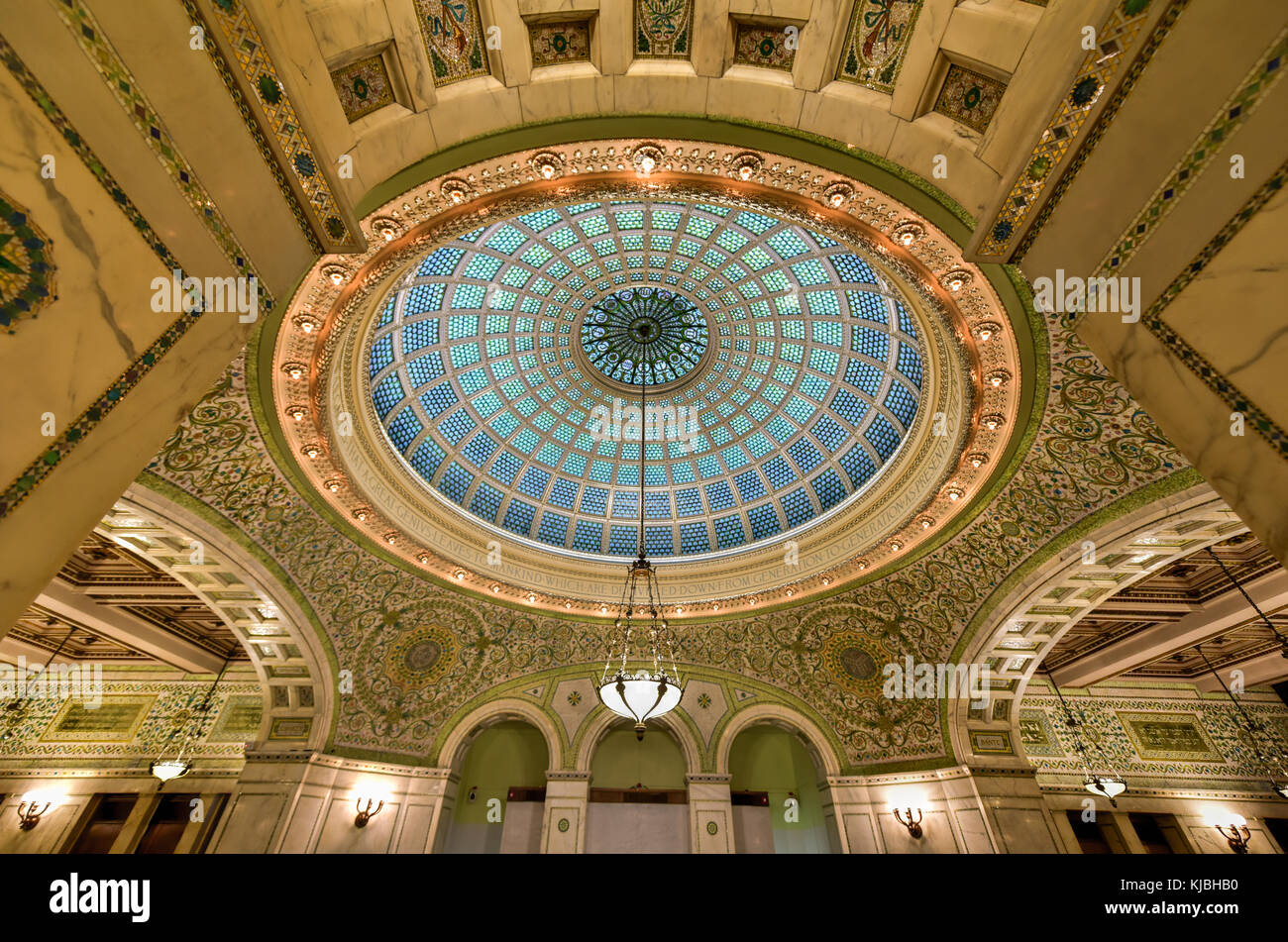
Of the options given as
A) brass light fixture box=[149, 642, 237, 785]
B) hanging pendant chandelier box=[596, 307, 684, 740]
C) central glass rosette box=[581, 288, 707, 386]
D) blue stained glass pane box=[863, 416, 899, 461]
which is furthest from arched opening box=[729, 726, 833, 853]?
brass light fixture box=[149, 642, 237, 785]

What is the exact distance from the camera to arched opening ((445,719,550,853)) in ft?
36.8

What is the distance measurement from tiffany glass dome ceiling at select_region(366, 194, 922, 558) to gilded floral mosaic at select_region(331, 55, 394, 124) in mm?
4189

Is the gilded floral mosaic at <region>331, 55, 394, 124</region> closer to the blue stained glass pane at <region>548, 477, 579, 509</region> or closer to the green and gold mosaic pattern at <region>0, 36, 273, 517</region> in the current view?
the green and gold mosaic pattern at <region>0, 36, 273, 517</region>

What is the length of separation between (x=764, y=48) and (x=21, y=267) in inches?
166

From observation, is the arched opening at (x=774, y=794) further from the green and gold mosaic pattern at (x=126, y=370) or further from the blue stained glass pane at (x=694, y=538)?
the green and gold mosaic pattern at (x=126, y=370)

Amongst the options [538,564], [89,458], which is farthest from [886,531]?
[89,458]

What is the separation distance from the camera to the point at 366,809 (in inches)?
372

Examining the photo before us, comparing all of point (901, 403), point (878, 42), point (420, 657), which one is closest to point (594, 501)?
point (420, 657)

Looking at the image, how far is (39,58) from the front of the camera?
2066 millimetres

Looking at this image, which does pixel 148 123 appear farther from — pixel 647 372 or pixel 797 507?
pixel 797 507

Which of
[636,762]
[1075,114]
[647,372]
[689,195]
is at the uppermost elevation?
[647,372]

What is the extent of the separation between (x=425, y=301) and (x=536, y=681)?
7.73 m

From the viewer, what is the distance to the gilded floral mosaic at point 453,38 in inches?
134

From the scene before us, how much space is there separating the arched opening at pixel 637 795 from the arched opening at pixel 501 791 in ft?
3.98
